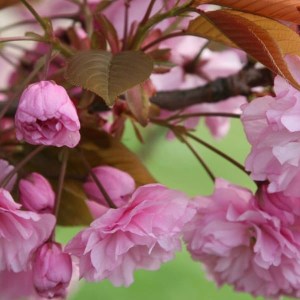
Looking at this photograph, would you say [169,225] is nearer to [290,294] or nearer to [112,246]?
[112,246]

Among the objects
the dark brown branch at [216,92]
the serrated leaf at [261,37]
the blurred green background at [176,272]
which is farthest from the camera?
the blurred green background at [176,272]

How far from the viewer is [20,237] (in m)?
0.58

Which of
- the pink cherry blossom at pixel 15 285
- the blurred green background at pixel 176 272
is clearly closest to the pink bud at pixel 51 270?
the pink cherry blossom at pixel 15 285

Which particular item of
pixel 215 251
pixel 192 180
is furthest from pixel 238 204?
pixel 192 180

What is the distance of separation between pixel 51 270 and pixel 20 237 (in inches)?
1.3

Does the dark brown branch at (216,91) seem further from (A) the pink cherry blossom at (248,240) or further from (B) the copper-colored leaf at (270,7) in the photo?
(B) the copper-colored leaf at (270,7)

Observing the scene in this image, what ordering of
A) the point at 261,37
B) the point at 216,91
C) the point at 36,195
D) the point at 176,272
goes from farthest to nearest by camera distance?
the point at 176,272 → the point at 216,91 → the point at 36,195 → the point at 261,37

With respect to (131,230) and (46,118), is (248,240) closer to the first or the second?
(131,230)

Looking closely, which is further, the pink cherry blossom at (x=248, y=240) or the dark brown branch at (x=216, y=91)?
the dark brown branch at (x=216, y=91)

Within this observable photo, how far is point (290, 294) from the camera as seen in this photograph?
68cm

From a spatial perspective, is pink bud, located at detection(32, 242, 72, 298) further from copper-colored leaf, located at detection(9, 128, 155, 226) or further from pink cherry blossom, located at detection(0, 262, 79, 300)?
pink cherry blossom, located at detection(0, 262, 79, 300)

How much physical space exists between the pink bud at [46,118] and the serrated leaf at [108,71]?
18 mm

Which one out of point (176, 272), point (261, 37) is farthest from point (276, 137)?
point (176, 272)

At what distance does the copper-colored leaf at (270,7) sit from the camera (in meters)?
0.50
